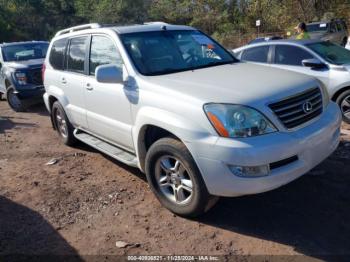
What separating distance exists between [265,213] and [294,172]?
662 mm

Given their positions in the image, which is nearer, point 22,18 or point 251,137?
point 251,137

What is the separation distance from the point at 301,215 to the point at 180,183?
4.05 feet

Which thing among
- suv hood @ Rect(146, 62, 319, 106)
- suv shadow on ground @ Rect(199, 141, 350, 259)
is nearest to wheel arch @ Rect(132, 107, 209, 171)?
suv hood @ Rect(146, 62, 319, 106)

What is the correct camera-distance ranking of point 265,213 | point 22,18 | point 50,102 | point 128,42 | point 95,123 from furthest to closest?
point 22,18
point 50,102
point 95,123
point 128,42
point 265,213

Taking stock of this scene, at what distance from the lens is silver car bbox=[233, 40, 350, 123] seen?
6535 mm

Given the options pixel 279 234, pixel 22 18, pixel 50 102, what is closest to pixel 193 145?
pixel 279 234

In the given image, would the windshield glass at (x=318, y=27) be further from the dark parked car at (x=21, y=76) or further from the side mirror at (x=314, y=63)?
the dark parked car at (x=21, y=76)

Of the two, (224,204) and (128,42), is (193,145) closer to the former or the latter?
(224,204)

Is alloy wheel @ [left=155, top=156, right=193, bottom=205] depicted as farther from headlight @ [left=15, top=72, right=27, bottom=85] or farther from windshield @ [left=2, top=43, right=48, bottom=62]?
windshield @ [left=2, top=43, right=48, bottom=62]

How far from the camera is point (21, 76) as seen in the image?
9.59 metres

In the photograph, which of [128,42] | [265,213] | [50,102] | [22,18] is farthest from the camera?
[22,18]

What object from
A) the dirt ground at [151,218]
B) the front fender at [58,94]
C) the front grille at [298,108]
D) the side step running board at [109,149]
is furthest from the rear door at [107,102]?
the front grille at [298,108]

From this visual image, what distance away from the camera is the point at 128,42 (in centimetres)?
445

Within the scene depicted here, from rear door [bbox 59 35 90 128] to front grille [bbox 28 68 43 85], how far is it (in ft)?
13.9
